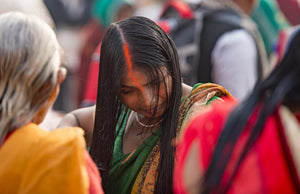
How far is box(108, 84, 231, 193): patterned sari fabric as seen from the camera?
2209 mm

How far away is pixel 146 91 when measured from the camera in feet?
7.37

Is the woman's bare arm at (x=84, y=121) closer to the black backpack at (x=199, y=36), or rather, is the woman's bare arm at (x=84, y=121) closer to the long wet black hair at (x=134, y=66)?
the long wet black hair at (x=134, y=66)

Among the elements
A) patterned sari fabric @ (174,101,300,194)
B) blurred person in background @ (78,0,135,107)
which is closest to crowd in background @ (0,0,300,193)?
patterned sari fabric @ (174,101,300,194)

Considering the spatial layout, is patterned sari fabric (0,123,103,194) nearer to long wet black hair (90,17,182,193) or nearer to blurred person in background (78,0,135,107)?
long wet black hair (90,17,182,193)

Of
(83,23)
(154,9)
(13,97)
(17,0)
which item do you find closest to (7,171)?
(13,97)

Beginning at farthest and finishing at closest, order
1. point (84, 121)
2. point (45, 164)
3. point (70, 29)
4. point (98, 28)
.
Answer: point (70, 29) → point (98, 28) → point (84, 121) → point (45, 164)

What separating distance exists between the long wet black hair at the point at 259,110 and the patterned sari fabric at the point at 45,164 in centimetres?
44

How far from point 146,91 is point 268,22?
3.35 metres

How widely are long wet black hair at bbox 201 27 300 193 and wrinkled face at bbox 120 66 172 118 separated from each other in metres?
0.79

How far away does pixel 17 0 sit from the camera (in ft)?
10.8

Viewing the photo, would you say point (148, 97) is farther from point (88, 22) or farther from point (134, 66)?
point (88, 22)

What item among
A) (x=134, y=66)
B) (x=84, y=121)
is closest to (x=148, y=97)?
(x=134, y=66)

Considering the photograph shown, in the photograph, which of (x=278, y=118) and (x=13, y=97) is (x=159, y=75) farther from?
(x=278, y=118)

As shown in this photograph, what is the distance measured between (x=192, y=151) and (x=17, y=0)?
210 cm
